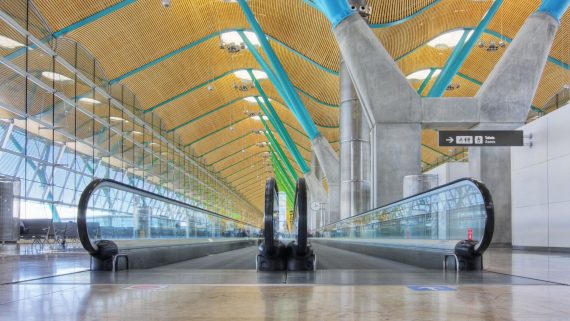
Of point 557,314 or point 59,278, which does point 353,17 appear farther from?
point 557,314

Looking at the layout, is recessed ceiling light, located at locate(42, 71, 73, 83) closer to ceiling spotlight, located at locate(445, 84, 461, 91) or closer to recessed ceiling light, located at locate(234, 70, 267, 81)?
recessed ceiling light, located at locate(234, 70, 267, 81)

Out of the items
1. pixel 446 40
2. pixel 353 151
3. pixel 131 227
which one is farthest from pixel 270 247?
pixel 446 40

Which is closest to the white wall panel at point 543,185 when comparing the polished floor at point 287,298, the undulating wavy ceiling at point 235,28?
A: the polished floor at point 287,298

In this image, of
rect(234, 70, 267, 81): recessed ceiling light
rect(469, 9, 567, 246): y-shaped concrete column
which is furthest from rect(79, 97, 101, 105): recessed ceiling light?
rect(469, 9, 567, 246): y-shaped concrete column

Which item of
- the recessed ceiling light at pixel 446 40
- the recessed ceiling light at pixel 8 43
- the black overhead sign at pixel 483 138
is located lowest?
the black overhead sign at pixel 483 138

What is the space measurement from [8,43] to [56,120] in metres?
4.39

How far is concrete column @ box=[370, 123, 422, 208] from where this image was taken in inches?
676

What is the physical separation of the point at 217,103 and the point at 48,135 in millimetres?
20955

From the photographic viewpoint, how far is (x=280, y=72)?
28750 mm

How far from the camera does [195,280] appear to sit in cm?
612

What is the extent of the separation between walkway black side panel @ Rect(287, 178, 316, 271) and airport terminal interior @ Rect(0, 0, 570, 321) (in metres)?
0.03

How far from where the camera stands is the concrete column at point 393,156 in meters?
17.2

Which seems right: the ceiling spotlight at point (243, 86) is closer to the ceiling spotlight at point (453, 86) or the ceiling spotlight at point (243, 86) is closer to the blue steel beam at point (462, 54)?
the ceiling spotlight at point (453, 86)

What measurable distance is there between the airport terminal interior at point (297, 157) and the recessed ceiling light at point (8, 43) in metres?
0.30
